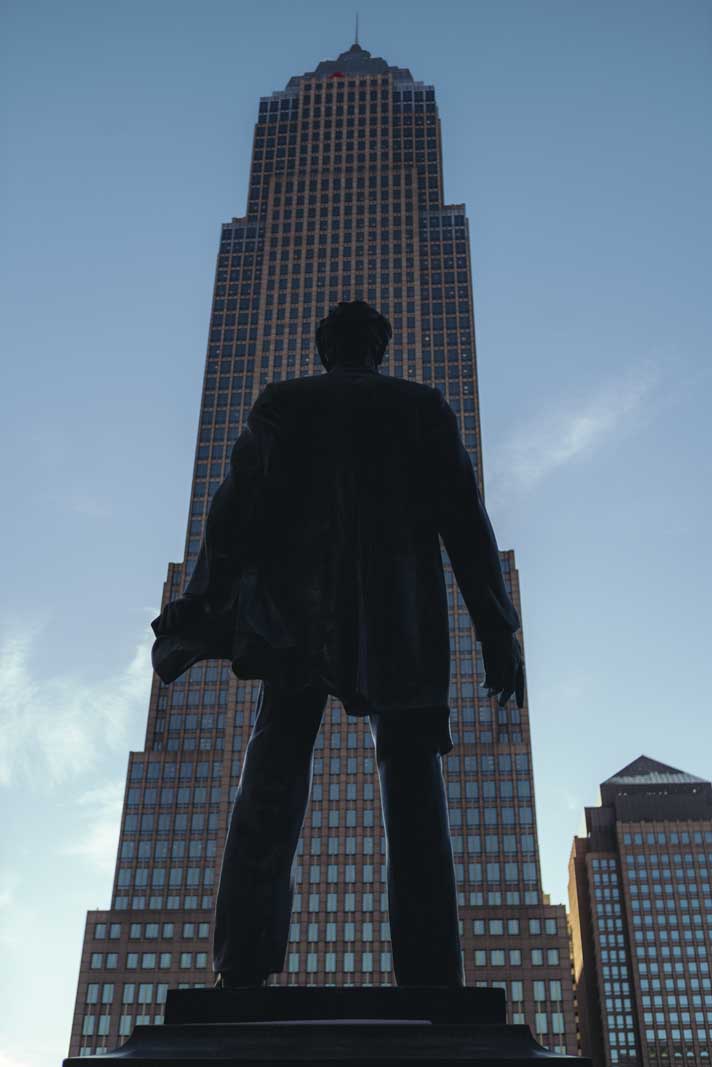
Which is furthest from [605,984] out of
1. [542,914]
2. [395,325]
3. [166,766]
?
[395,325]

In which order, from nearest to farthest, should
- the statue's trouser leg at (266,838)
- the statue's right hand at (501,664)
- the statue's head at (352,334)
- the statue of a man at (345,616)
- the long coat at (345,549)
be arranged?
the statue's trouser leg at (266,838), the statue of a man at (345,616), the long coat at (345,549), the statue's right hand at (501,664), the statue's head at (352,334)

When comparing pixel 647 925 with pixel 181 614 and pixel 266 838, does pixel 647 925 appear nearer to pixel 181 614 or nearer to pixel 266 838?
pixel 266 838

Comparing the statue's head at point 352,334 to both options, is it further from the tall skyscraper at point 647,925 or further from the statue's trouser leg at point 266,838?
the tall skyscraper at point 647,925

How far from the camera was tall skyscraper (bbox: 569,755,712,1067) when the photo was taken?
443 feet

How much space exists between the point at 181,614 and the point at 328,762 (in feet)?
288

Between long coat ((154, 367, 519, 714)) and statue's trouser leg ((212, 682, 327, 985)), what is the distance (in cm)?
23

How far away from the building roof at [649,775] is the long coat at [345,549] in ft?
527

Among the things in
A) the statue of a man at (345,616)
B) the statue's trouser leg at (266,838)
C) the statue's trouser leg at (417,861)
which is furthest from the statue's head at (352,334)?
the statue's trouser leg at (417,861)

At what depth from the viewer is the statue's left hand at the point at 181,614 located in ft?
17.6

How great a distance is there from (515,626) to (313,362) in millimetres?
108081

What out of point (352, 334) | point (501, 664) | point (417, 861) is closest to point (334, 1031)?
point (417, 861)

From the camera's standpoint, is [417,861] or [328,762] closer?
[417,861]

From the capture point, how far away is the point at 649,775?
6535 inches

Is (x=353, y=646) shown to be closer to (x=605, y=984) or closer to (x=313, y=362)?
(x=313, y=362)
